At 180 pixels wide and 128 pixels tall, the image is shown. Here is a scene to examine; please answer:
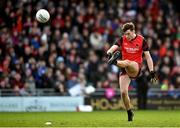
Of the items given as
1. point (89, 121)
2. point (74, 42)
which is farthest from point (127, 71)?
point (74, 42)

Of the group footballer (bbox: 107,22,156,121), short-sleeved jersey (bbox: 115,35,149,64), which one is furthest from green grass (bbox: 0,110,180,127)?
short-sleeved jersey (bbox: 115,35,149,64)

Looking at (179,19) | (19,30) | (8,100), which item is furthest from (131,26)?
(179,19)

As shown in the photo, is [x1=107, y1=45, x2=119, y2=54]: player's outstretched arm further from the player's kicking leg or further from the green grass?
the green grass

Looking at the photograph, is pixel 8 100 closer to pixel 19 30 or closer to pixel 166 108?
pixel 19 30

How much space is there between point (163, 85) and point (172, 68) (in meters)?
1.54

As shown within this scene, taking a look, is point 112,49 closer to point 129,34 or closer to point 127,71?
point 129,34

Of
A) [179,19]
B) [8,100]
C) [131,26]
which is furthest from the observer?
[179,19]

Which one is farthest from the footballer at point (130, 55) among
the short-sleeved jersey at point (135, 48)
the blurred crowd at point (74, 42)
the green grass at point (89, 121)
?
the blurred crowd at point (74, 42)

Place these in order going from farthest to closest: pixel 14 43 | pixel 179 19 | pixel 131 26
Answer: pixel 179 19 → pixel 14 43 → pixel 131 26

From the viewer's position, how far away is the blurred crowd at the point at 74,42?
27234 mm

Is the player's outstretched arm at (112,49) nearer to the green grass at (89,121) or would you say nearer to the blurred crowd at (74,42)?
the green grass at (89,121)

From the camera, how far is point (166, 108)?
1114 inches

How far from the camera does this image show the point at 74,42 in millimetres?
29016

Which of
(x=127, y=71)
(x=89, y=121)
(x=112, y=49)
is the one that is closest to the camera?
(x=112, y=49)
